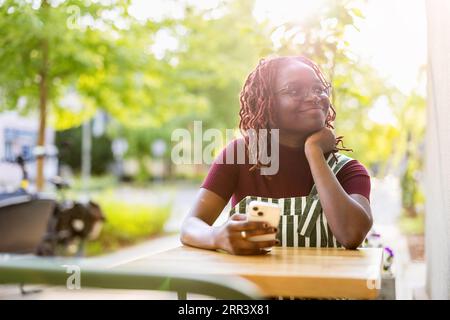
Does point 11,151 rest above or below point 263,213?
above

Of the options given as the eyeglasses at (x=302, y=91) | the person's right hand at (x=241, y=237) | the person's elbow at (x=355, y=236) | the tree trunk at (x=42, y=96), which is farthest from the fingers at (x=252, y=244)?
the tree trunk at (x=42, y=96)

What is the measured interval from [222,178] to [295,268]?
22.6 inches

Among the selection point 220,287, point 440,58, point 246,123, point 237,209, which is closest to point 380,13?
point 440,58

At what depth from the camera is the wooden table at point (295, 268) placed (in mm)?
1204

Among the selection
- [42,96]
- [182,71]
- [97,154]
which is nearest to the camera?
[42,96]

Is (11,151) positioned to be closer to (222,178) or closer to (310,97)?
(222,178)

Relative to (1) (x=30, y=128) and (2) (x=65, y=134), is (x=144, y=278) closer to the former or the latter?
(1) (x=30, y=128)

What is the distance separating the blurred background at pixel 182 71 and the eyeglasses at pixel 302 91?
2.15 ft

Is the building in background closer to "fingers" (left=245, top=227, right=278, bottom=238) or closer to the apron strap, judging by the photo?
the apron strap

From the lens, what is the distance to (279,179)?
1804mm

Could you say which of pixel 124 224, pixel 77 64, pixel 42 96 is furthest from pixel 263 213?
pixel 124 224

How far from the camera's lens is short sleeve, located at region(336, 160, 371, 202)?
1739 millimetres

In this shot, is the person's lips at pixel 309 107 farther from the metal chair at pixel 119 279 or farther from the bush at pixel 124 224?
the bush at pixel 124 224

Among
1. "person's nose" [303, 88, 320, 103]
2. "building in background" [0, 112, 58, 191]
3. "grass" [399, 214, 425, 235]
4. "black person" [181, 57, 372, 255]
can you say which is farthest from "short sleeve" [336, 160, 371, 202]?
"grass" [399, 214, 425, 235]
